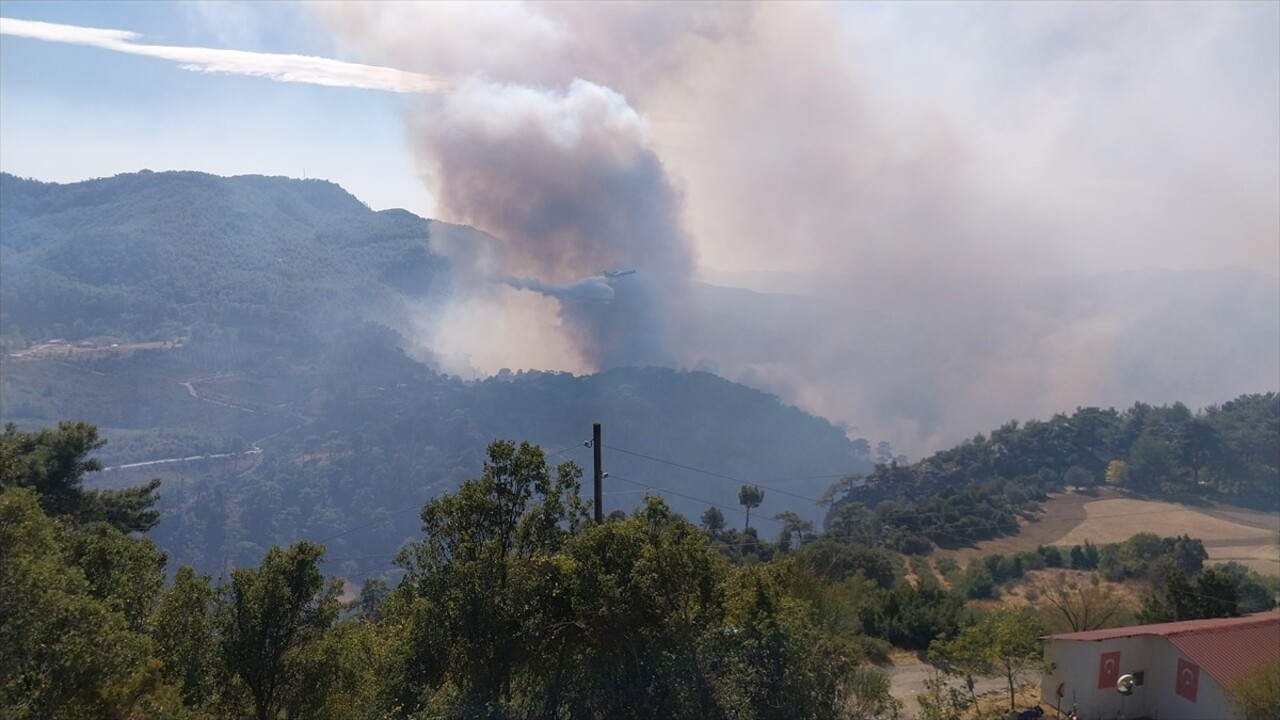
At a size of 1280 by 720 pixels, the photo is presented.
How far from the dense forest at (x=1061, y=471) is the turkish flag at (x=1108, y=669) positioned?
4478 centimetres

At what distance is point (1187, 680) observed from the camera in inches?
956

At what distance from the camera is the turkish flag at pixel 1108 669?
24.4 meters

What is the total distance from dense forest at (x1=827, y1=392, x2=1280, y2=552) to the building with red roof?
145ft

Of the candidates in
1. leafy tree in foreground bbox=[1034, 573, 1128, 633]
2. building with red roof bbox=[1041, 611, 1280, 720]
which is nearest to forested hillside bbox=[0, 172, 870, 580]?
leafy tree in foreground bbox=[1034, 573, 1128, 633]

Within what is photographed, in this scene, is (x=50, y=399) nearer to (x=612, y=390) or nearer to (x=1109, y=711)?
(x=612, y=390)

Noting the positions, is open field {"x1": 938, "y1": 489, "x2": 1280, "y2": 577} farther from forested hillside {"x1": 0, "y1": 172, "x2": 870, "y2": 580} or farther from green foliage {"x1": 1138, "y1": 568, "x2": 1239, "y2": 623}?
forested hillside {"x1": 0, "y1": 172, "x2": 870, "y2": 580}

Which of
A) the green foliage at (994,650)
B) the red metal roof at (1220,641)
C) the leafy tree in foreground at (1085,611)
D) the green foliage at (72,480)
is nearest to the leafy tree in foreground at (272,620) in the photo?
the green foliage at (994,650)

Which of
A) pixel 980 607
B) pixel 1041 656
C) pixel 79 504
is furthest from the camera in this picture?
pixel 980 607

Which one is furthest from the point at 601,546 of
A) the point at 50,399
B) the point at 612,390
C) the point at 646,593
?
the point at 50,399

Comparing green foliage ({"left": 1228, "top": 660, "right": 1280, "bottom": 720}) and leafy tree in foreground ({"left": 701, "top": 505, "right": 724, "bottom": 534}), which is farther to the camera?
leafy tree in foreground ({"left": 701, "top": 505, "right": 724, "bottom": 534})

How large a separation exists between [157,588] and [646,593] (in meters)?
8.91

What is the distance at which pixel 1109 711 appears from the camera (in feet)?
81.0

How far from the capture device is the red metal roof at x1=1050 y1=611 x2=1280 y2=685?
23.9m

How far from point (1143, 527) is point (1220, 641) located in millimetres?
A: 56378
